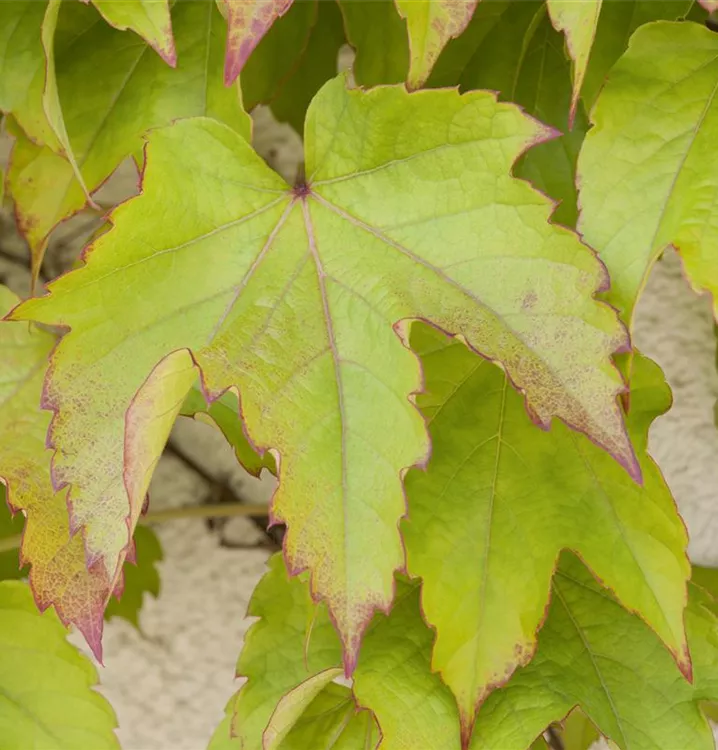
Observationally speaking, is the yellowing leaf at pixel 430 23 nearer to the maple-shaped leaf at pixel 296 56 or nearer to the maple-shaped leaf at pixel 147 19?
the maple-shaped leaf at pixel 147 19

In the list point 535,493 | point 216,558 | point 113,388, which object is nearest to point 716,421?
point 535,493

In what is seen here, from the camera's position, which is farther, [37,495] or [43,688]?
[43,688]

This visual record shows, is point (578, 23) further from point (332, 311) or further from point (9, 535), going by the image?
point (9, 535)

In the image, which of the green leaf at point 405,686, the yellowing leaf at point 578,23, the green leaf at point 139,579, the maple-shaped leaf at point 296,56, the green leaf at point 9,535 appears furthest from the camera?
the green leaf at point 139,579

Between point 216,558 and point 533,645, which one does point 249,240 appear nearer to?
point 533,645

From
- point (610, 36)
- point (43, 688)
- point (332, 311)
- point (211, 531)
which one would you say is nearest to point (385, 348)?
point (332, 311)

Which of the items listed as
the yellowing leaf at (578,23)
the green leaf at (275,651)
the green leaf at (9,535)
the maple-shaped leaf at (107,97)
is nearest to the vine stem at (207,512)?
the green leaf at (9,535)
